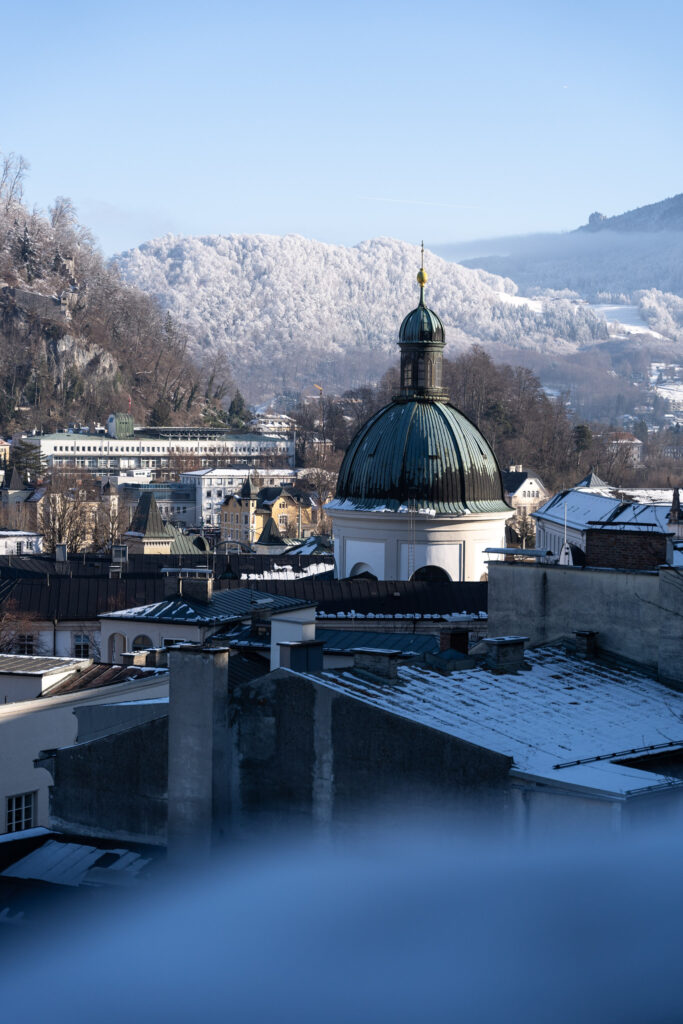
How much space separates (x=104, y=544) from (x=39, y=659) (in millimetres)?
61060

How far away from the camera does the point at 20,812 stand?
22.6m

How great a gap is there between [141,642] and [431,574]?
9.80 metres

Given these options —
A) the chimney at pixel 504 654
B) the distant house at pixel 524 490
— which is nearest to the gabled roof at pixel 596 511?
the chimney at pixel 504 654

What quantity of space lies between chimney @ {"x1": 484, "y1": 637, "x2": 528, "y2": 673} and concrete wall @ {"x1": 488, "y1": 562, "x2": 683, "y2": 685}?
6.79 ft

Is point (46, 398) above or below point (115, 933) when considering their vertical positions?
above

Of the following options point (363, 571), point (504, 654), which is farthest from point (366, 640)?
point (504, 654)

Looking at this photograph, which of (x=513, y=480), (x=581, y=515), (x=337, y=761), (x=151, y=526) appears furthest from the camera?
(x=513, y=480)

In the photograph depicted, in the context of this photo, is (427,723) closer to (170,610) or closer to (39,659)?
(39,659)

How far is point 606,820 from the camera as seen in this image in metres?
14.5

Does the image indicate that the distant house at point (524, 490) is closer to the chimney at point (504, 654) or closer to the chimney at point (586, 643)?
the chimney at point (586, 643)

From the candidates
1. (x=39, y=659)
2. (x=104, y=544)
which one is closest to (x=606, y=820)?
(x=39, y=659)

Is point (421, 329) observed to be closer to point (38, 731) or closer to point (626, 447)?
point (38, 731)

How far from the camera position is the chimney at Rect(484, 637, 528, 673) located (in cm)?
1931

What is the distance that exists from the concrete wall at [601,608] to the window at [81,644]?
2190 cm
